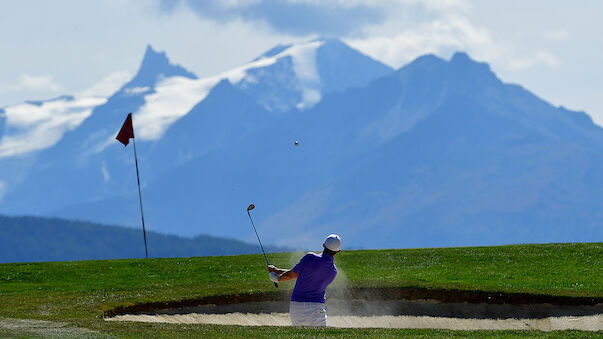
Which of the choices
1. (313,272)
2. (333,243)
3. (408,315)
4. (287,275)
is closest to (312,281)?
(313,272)

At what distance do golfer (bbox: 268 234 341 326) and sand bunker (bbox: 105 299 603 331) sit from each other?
595 cm

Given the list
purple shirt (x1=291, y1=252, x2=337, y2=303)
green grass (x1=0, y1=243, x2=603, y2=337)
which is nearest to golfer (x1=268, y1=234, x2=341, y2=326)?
purple shirt (x1=291, y1=252, x2=337, y2=303)

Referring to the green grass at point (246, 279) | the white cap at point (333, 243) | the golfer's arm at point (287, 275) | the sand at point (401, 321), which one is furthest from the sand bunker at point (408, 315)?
the white cap at point (333, 243)

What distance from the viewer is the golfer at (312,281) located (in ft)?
56.7

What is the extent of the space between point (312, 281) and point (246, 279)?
1137 cm

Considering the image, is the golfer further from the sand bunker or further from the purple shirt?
the sand bunker

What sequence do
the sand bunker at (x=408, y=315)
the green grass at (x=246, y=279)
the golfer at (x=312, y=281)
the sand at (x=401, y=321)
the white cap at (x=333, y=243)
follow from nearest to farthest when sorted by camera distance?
1. the white cap at (x=333, y=243)
2. the golfer at (x=312, y=281)
3. the green grass at (x=246, y=279)
4. the sand at (x=401, y=321)
5. the sand bunker at (x=408, y=315)

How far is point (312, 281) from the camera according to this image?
1733 centimetres

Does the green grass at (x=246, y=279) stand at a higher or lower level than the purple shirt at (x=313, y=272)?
higher

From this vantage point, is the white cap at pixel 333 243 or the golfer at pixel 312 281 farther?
the golfer at pixel 312 281

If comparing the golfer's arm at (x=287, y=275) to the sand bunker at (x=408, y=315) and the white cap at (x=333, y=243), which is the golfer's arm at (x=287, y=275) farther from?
the sand bunker at (x=408, y=315)

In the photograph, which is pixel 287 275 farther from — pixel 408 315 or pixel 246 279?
pixel 246 279

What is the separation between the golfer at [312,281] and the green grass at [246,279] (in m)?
0.73

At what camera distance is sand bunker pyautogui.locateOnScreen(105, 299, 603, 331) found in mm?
23062
